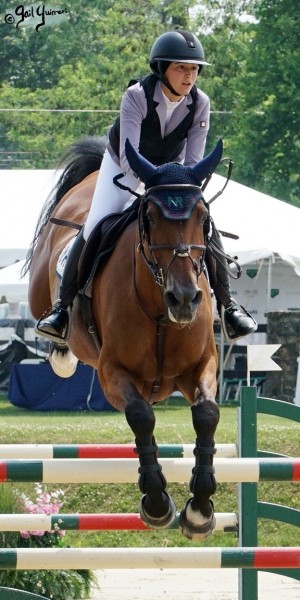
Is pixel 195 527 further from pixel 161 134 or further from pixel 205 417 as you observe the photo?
pixel 161 134

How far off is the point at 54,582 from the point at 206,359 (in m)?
2.29

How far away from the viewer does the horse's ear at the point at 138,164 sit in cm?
525

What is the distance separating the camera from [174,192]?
511 centimetres

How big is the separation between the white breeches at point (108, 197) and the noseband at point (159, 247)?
2.88 feet

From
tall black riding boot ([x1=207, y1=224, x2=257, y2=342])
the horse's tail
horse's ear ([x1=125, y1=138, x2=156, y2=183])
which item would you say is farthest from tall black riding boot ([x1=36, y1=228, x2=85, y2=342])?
the horse's tail

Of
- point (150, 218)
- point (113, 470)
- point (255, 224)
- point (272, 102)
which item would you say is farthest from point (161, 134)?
point (272, 102)

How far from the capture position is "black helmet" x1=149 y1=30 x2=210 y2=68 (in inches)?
227

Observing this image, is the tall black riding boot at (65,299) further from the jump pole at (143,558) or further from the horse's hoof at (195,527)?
the horse's hoof at (195,527)

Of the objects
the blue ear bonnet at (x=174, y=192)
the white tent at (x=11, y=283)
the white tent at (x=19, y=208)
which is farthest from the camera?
the white tent at (x=19, y=208)

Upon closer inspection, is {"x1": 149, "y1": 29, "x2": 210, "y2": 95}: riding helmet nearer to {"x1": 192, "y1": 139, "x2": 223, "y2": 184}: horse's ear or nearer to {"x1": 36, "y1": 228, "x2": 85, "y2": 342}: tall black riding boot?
{"x1": 192, "y1": 139, "x2": 223, "y2": 184}: horse's ear

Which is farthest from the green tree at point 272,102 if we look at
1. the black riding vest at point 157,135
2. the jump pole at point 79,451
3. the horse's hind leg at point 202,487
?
the horse's hind leg at point 202,487

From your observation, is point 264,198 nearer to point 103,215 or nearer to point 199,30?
point 103,215

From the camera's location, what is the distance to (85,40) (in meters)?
45.4

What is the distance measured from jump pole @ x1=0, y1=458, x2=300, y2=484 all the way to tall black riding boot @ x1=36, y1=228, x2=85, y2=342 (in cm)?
137
